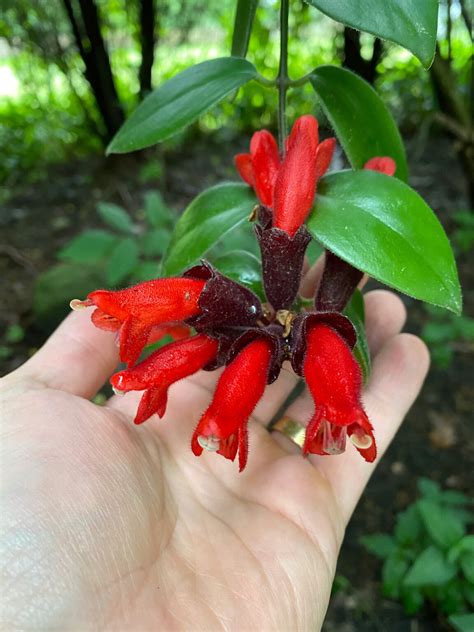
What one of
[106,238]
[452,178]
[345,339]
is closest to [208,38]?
[452,178]

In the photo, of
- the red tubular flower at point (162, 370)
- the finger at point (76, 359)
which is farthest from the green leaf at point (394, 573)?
the red tubular flower at point (162, 370)

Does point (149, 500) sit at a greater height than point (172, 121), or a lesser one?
lesser

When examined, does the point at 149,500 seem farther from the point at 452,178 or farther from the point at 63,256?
the point at 452,178

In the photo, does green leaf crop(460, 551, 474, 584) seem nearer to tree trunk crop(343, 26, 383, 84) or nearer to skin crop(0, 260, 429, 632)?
skin crop(0, 260, 429, 632)

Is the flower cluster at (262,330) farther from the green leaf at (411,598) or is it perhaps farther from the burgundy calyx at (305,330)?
the green leaf at (411,598)

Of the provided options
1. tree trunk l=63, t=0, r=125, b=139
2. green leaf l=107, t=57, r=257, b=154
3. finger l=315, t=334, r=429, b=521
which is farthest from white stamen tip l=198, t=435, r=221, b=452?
tree trunk l=63, t=0, r=125, b=139

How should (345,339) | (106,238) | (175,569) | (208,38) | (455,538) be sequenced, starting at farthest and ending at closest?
(208,38) → (106,238) → (455,538) → (175,569) → (345,339)
